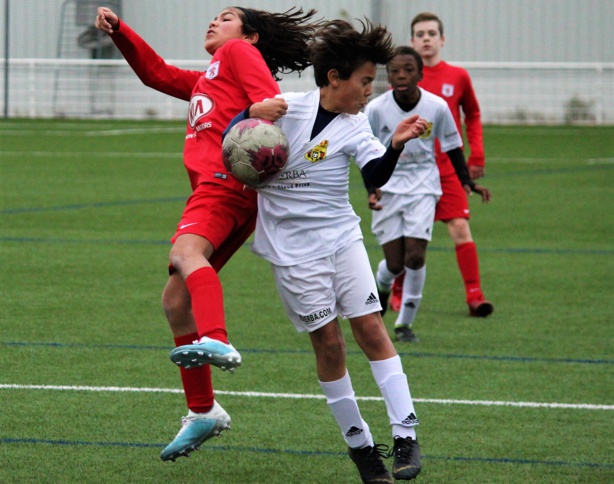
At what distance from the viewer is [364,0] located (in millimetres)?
33500

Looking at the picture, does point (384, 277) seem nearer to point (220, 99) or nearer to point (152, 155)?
point (220, 99)

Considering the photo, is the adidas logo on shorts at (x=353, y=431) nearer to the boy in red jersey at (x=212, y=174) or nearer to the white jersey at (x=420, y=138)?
the boy in red jersey at (x=212, y=174)

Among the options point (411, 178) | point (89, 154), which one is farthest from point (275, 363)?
point (89, 154)

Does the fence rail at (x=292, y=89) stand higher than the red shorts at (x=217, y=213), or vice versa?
the red shorts at (x=217, y=213)

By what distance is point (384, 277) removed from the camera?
8.20m

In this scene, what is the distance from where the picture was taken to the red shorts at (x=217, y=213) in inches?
192

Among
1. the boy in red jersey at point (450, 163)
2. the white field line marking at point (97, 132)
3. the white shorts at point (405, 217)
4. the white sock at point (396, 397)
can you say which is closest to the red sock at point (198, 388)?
the white sock at point (396, 397)

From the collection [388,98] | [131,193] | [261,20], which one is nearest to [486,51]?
[131,193]

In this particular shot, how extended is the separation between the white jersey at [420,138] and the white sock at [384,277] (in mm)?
565

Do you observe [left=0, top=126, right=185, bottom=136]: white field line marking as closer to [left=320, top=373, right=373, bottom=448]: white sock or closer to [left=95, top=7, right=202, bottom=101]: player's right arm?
[left=95, top=7, right=202, bottom=101]: player's right arm

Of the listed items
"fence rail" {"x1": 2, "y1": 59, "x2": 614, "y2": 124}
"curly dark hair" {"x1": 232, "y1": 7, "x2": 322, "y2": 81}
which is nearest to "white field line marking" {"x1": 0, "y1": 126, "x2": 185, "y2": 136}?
"fence rail" {"x1": 2, "y1": 59, "x2": 614, "y2": 124}

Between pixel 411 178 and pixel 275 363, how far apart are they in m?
1.87

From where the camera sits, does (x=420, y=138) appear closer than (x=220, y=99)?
No

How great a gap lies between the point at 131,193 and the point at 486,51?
63.8ft
